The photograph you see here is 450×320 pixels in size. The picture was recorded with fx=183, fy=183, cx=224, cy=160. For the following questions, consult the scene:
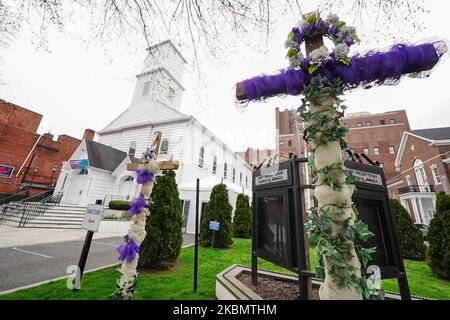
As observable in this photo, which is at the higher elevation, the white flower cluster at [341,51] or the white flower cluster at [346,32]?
the white flower cluster at [346,32]

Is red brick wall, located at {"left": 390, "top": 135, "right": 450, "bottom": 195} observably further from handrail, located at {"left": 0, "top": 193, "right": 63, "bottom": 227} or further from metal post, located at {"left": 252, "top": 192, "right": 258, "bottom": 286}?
handrail, located at {"left": 0, "top": 193, "right": 63, "bottom": 227}

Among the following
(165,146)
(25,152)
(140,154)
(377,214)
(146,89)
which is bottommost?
(377,214)

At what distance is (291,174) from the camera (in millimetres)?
2922

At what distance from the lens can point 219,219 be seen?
8930 millimetres

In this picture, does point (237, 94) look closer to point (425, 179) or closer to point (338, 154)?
point (338, 154)

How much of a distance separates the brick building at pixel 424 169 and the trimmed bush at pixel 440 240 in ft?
59.2

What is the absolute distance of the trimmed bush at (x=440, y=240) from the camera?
5.26 metres

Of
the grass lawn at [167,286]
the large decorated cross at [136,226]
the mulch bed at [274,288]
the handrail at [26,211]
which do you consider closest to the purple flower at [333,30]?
the large decorated cross at [136,226]

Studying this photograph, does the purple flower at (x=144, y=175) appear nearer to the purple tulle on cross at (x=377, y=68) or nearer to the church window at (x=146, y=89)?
the purple tulle on cross at (x=377, y=68)

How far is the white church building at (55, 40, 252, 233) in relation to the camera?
13703 millimetres

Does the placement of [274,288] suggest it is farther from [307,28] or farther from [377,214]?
[307,28]

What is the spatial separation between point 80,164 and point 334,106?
17196 millimetres

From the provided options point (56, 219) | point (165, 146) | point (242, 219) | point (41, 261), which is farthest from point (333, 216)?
point (165, 146)

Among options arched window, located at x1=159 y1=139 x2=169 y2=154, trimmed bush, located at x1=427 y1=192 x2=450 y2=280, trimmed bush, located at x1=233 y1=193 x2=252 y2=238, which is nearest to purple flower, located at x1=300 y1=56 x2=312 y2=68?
trimmed bush, located at x1=427 y1=192 x2=450 y2=280
